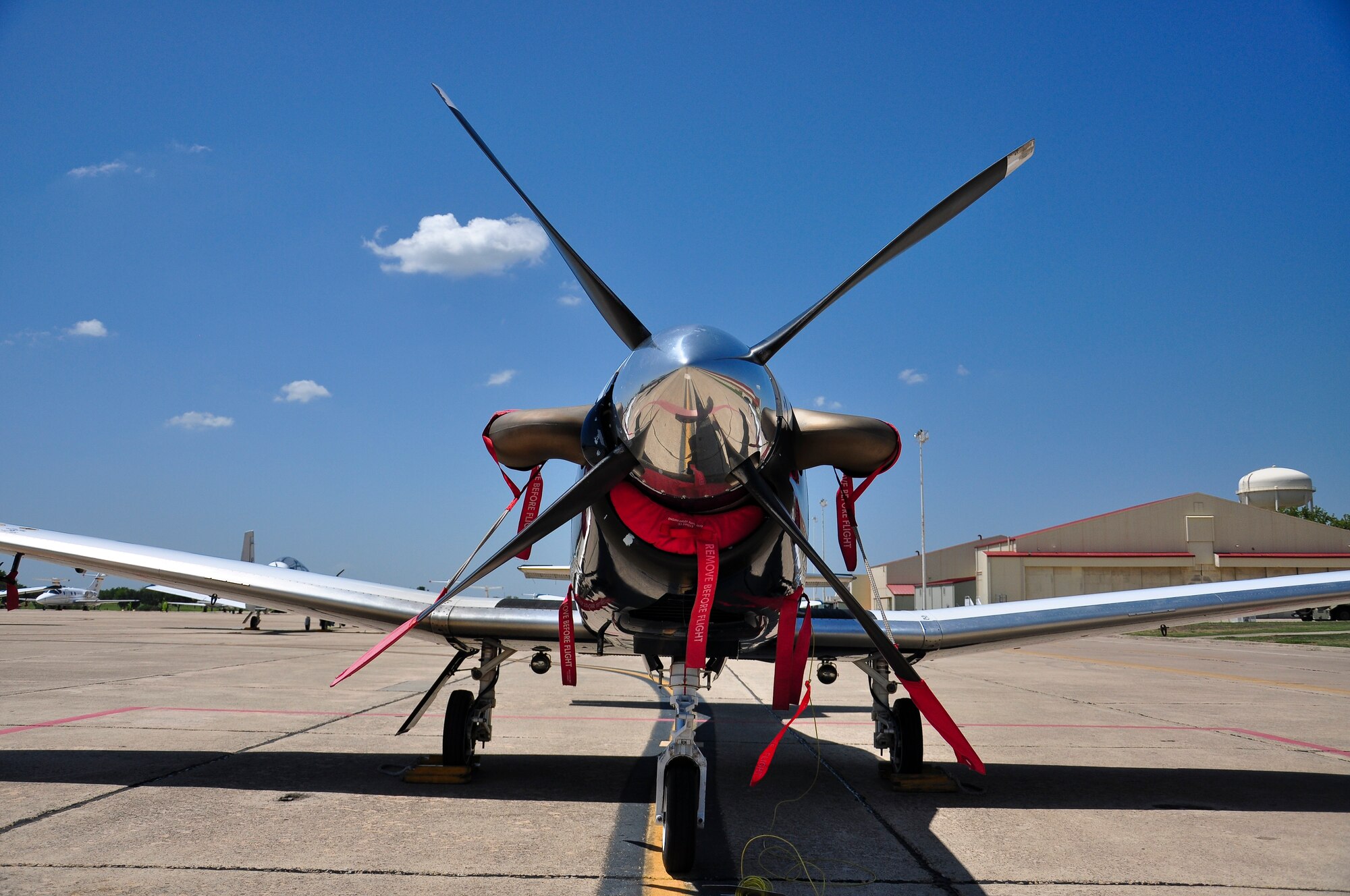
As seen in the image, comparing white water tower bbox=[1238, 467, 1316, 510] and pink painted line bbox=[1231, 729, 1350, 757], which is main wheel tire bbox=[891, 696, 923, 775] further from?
white water tower bbox=[1238, 467, 1316, 510]

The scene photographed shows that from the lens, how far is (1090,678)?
60.8 ft

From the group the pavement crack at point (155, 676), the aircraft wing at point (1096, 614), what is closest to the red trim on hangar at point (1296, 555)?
the aircraft wing at point (1096, 614)

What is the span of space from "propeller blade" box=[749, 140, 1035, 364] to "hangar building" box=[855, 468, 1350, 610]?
161 ft

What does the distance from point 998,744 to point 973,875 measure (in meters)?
5.12

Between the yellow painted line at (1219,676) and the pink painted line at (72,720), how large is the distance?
18628 millimetres

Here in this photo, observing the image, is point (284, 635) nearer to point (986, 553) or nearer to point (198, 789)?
point (198, 789)

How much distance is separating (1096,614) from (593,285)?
→ 17.0ft

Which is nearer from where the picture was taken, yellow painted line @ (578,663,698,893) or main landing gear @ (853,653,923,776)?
yellow painted line @ (578,663,698,893)

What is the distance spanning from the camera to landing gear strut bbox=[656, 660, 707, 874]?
4418 millimetres

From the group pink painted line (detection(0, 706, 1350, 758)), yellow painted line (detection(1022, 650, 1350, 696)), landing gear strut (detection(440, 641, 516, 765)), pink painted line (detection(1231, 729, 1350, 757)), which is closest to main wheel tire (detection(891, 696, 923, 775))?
landing gear strut (detection(440, 641, 516, 765))

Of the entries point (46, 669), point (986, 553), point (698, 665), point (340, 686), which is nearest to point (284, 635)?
point (46, 669)

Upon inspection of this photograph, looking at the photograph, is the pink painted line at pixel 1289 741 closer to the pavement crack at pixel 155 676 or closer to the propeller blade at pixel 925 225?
the propeller blade at pixel 925 225

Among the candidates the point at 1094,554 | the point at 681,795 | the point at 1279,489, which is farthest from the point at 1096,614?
the point at 1279,489

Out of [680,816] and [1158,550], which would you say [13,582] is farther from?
[1158,550]
